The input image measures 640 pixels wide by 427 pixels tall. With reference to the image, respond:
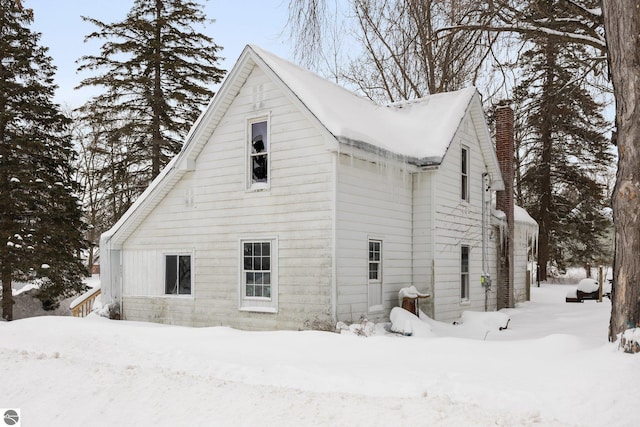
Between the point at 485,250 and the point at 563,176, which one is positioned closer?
the point at 485,250

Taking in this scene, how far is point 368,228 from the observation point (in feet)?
42.2

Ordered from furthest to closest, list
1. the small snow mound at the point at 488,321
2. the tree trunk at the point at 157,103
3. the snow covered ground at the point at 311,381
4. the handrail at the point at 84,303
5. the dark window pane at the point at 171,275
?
the tree trunk at the point at 157,103 → the handrail at the point at 84,303 → the dark window pane at the point at 171,275 → the small snow mound at the point at 488,321 → the snow covered ground at the point at 311,381

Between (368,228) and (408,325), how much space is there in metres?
2.45

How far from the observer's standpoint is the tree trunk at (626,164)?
297 inches

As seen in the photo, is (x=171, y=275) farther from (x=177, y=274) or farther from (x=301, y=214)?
(x=301, y=214)

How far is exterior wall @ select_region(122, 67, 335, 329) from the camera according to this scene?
12.2m

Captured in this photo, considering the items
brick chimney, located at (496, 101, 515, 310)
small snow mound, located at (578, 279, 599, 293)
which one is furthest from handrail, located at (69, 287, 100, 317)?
small snow mound, located at (578, 279, 599, 293)

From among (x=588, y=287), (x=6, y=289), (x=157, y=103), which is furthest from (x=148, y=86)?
(x=588, y=287)

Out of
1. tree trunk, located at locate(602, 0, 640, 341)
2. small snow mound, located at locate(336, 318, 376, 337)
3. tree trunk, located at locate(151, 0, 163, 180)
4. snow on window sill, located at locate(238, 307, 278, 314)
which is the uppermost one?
tree trunk, located at locate(151, 0, 163, 180)

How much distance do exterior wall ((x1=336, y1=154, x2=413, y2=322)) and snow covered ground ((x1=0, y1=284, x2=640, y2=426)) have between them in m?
2.10

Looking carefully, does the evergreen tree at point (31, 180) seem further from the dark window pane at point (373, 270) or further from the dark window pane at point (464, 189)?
the dark window pane at point (464, 189)

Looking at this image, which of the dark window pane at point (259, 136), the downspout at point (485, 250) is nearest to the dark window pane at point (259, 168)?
the dark window pane at point (259, 136)

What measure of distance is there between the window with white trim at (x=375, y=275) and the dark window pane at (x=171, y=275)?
5694mm

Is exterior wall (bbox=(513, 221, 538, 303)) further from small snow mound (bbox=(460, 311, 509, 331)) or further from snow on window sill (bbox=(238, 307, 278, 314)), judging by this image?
snow on window sill (bbox=(238, 307, 278, 314))
